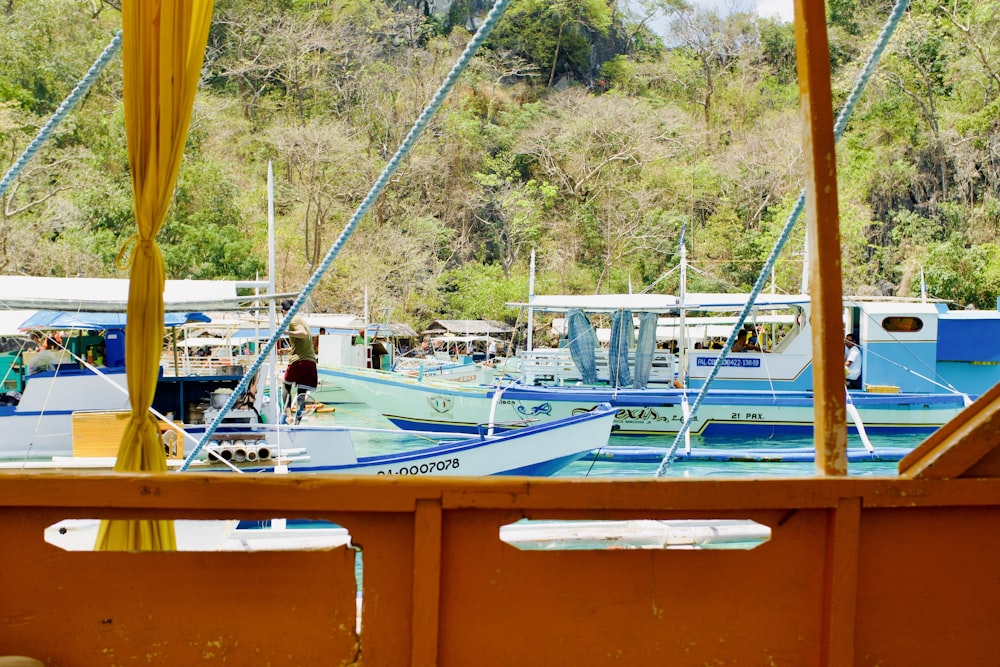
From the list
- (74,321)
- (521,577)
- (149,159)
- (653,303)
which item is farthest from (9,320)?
(521,577)

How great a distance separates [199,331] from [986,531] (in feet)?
113

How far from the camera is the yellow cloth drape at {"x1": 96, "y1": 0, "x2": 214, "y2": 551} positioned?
2.73 meters

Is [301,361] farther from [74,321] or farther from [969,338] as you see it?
[969,338]

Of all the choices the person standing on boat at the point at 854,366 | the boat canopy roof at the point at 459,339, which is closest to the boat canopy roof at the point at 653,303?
the person standing on boat at the point at 854,366

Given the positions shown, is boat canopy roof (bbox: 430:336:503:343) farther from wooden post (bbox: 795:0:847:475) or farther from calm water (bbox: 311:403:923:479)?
wooden post (bbox: 795:0:847:475)

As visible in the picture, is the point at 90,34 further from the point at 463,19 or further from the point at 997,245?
the point at 997,245

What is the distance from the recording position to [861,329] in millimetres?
17984

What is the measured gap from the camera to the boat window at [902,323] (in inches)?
693

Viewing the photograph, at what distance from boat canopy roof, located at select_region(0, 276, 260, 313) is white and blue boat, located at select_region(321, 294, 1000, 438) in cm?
766

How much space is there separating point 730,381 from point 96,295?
43.5 feet

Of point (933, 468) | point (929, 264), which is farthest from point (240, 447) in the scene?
point (929, 264)

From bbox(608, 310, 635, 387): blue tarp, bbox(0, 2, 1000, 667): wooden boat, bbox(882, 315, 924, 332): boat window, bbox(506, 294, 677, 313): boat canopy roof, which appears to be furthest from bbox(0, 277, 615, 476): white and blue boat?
bbox(882, 315, 924, 332): boat window

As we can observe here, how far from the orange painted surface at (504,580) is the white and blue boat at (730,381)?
14418 millimetres

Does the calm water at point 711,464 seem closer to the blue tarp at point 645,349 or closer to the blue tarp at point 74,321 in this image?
the blue tarp at point 645,349
